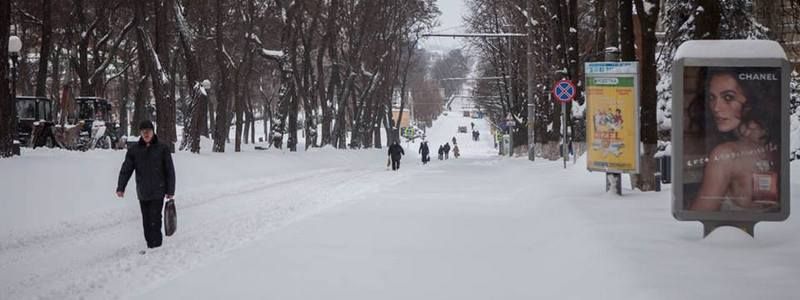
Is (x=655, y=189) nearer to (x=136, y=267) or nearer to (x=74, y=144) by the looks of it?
(x=136, y=267)

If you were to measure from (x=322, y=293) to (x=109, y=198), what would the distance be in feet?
35.1

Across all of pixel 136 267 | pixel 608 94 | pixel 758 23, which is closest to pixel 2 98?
pixel 136 267

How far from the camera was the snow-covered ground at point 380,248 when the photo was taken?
290 inches

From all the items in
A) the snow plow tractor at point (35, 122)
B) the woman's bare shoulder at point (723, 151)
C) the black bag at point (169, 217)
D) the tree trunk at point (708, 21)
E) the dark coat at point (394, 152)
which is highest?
the tree trunk at point (708, 21)

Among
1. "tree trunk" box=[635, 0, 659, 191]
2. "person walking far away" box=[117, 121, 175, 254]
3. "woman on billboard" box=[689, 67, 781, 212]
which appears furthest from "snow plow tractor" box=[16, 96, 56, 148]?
"woman on billboard" box=[689, 67, 781, 212]

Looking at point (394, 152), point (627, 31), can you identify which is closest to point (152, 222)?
point (627, 31)

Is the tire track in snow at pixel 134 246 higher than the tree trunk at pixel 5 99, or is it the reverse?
the tree trunk at pixel 5 99

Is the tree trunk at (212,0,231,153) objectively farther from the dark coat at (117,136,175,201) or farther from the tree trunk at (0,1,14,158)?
the dark coat at (117,136,175,201)

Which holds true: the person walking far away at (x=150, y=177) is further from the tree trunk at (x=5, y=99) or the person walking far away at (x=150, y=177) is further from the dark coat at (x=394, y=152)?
the dark coat at (x=394, y=152)

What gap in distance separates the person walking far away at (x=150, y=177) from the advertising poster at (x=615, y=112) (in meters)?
6.91

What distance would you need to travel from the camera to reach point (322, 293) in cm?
734

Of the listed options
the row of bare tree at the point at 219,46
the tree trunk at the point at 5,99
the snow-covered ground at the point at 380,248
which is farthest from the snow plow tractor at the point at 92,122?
the snow-covered ground at the point at 380,248

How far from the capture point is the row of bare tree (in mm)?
28409

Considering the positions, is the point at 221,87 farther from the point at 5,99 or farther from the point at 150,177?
the point at 150,177
